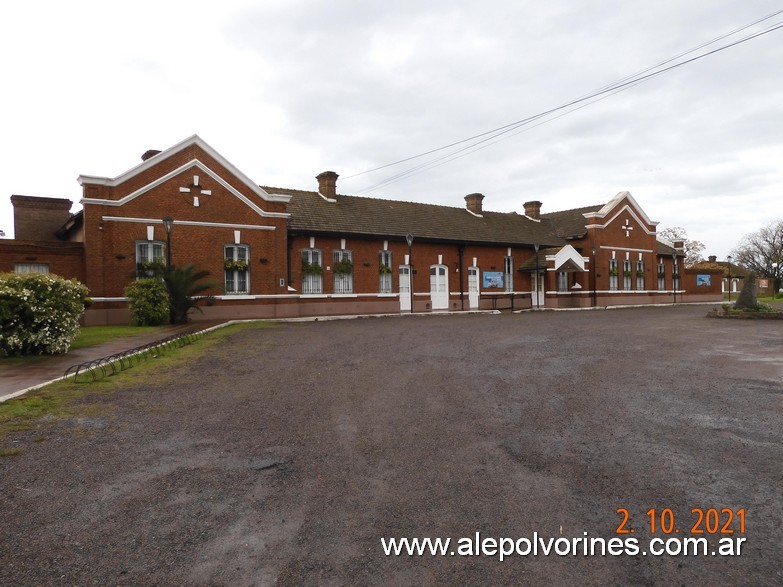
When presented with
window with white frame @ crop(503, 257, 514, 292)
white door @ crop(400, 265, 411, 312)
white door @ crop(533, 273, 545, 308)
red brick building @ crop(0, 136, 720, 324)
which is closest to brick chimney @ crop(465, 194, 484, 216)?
red brick building @ crop(0, 136, 720, 324)

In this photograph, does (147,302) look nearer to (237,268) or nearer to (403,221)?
(237,268)

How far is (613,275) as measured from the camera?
33906mm

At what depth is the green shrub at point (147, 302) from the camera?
54.8ft

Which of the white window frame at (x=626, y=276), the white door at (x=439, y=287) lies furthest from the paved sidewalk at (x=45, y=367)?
the white window frame at (x=626, y=276)

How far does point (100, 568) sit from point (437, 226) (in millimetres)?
26629

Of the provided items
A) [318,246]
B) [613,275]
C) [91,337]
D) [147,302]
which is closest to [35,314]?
[91,337]

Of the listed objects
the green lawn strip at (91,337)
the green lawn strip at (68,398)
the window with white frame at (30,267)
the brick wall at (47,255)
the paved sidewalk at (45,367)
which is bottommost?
the green lawn strip at (68,398)

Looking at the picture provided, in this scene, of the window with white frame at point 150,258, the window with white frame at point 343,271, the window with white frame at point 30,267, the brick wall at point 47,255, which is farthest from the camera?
the window with white frame at point 343,271

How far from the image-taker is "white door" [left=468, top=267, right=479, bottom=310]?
2844 cm

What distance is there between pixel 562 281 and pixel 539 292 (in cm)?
243

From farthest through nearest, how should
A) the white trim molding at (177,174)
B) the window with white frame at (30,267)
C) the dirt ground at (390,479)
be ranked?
the white trim molding at (177,174) → the window with white frame at (30,267) → the dirt ground at (390,479)

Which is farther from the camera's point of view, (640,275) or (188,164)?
(640,275)

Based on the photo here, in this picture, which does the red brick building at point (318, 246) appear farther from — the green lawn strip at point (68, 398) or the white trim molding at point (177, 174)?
the green lawn strip at point (68, 398)

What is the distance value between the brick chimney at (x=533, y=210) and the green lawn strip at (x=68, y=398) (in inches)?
1226
